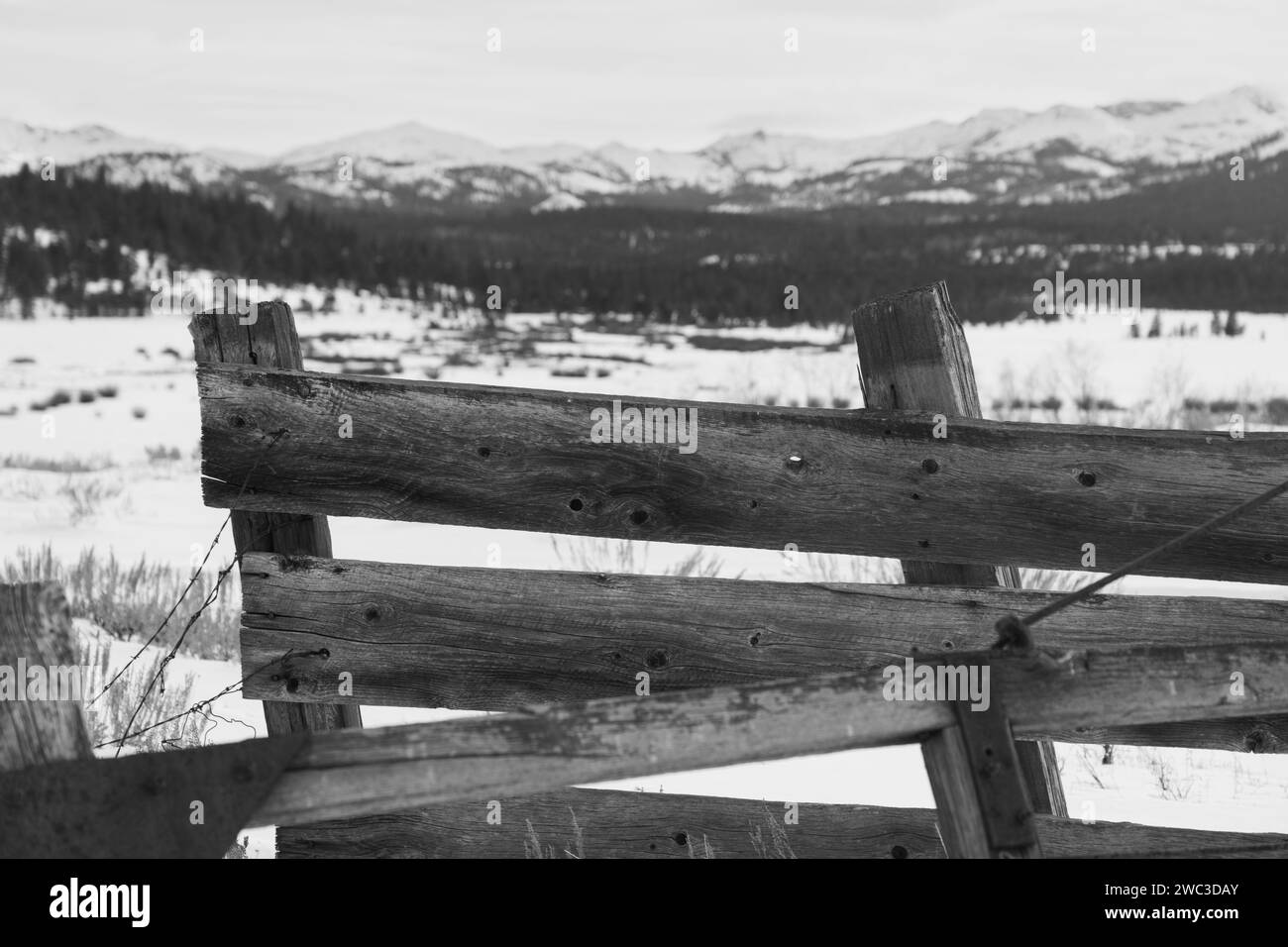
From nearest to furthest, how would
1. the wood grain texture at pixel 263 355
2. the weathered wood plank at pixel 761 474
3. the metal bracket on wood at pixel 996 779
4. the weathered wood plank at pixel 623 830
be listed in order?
the metal bracket on wood at pixel 996 779, the weathered wood plank at pixel 761 474, the wood grain texture at pixel 263 355, the weathered wood plank at pixel 623 830

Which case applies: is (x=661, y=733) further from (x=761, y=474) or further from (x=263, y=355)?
(x=263, y=355)

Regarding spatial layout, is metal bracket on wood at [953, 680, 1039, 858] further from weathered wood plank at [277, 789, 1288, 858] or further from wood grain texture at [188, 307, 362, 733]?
wood grain texture at [188, 307, 362, 733]

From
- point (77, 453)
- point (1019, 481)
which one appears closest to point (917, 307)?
point (1019, 481)

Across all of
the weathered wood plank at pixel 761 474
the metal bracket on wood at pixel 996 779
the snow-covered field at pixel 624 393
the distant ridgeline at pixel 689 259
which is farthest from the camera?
the distant ridgeline at pixel 689 259

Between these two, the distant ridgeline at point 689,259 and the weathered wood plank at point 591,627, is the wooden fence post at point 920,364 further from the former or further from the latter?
the distant ridgeline at point 689,259

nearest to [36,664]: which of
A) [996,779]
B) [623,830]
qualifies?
[996,779]

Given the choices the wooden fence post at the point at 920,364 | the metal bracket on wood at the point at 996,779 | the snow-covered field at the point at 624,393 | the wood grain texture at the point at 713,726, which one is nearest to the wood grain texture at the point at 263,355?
the snow-covered field at the point at 624,393
